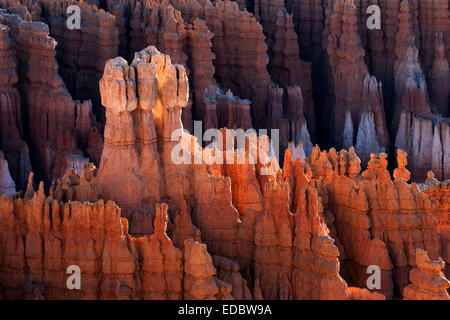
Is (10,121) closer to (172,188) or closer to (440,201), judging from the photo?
(440,201)

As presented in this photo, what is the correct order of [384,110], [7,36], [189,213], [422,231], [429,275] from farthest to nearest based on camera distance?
[384,110]
[7,36]
[422,231]
[189,213]
[429,275]

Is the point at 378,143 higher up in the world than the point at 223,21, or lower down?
lower down

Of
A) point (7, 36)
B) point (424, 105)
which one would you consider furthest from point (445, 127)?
point (7, 36)

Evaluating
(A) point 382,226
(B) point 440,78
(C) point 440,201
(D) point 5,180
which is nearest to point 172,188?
(A) point 382,226

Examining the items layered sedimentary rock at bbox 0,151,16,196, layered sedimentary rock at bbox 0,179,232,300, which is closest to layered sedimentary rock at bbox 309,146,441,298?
layered sedimentary rock at bbox 0,179,232,300

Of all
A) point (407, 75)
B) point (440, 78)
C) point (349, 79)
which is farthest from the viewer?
point (440, 78)

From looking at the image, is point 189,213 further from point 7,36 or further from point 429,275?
point 7,36

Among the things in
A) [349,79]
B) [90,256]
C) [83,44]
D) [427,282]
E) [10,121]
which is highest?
[83,44]

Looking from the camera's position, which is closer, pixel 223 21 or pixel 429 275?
pixel 429 275

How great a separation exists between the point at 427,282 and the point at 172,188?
224 inches

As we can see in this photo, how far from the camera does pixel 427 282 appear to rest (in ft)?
89.5

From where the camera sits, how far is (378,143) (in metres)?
47.0

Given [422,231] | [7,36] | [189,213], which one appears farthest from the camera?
[7,36]

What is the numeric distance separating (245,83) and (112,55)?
4.60 m
